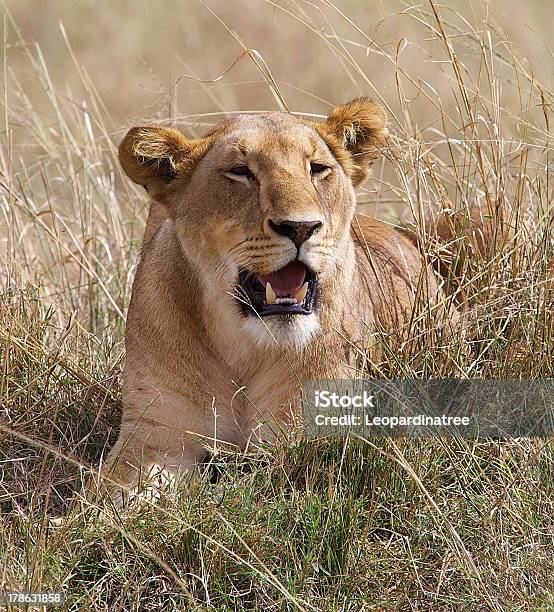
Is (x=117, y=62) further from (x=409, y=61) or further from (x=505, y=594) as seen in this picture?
(x=505, y=594)

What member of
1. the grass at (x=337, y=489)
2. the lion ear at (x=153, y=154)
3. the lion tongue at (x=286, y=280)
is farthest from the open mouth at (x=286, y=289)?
the lion ear at (x=153, y=154)

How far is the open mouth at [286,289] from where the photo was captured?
133 inches

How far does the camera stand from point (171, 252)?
3.76m

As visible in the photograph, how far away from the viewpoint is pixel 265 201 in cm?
333

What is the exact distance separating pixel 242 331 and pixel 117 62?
6.94 metres

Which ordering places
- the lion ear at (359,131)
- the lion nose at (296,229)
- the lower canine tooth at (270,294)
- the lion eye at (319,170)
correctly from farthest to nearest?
the lion ear at (359,131)
the lion eye at (319,170)
the lower canine tooth at (270,294)
the lion nose at (296,229)

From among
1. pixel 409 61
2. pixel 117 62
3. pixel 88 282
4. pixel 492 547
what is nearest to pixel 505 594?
pixel 492 547

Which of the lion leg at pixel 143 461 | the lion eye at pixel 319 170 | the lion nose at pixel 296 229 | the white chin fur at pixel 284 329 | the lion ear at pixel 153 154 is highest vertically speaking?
the lion ear at pixel 153 154

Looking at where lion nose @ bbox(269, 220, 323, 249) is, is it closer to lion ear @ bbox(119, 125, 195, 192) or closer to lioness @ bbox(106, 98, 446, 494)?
lioness @ bbox(106, 98, 446, 494)

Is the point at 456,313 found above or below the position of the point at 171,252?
below

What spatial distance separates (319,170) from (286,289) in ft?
1.38

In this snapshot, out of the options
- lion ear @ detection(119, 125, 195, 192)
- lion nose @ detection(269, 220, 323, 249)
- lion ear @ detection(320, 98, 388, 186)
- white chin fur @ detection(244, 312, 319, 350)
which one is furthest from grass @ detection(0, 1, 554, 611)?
lion ear @ detection(119, 125, 195, 192)

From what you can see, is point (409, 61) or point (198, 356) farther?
point (409, 61)

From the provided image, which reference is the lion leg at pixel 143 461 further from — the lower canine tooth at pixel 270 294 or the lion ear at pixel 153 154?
the lion ear at pixel 153 154
